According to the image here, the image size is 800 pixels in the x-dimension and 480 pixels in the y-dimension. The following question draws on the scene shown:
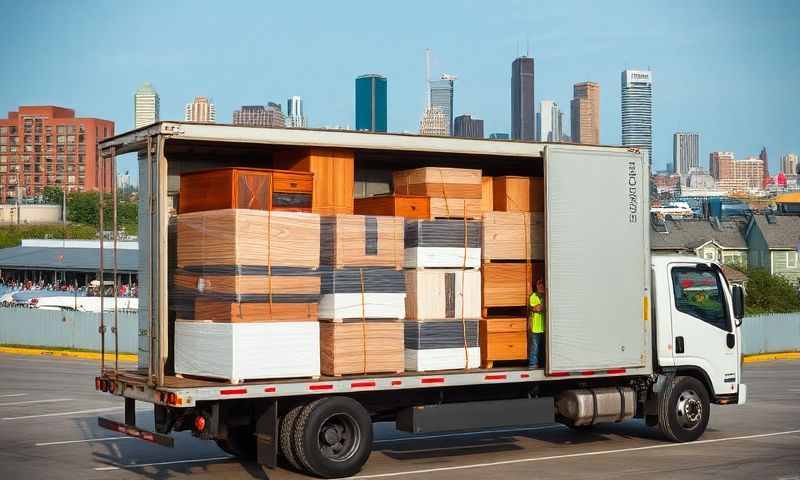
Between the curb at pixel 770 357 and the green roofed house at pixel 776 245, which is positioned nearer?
the curb at pixel 770 357

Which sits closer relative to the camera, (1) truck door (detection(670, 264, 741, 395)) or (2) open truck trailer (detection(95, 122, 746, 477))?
(2) open truck trailer (detection(95, 122, 746, 477))

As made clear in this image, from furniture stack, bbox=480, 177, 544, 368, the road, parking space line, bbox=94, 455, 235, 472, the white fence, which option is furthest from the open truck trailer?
the white fence

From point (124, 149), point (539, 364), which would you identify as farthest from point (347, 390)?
point (124, 149)

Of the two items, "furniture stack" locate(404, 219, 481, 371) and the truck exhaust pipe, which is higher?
"furniture stack" locate(404, 219, 481, 371)

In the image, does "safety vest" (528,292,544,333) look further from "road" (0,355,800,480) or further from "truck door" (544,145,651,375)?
"road" (0,355,800,480)

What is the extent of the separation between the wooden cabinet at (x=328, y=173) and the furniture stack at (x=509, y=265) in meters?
1.93

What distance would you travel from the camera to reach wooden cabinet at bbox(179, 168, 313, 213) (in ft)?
39.2

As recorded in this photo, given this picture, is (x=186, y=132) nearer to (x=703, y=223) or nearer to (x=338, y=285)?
(x=338, y=285)

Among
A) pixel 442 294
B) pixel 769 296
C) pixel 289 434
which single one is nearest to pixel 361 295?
pixel 442 294

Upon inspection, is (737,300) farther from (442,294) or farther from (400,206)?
(400,206)

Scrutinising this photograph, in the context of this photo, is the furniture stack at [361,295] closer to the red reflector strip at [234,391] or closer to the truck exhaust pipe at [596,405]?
the red reflector strip at [234,391]

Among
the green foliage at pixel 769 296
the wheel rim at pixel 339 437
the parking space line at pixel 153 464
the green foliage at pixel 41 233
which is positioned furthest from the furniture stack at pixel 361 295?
the green foliage at pixel 41 233

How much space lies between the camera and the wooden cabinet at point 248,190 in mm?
11938

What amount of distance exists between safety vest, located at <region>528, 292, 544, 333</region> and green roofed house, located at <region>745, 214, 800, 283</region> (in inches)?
3229
